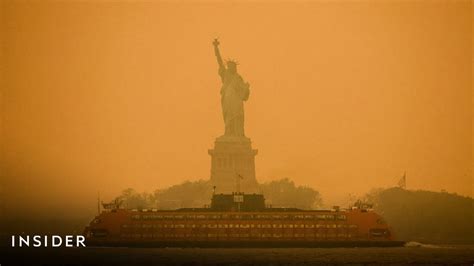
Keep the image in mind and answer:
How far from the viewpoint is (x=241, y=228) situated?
17588 centimetres

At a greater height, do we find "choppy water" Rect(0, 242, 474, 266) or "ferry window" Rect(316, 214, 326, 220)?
"ferry window" Rect(316, 214, 326, 220)

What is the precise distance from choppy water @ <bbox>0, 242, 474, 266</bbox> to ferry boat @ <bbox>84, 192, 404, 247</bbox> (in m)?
0.97

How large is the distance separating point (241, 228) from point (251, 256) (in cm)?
1365

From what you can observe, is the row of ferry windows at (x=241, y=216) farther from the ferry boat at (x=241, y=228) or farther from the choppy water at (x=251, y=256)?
the choppy water at (x=251, y=256)

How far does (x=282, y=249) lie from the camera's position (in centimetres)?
17650

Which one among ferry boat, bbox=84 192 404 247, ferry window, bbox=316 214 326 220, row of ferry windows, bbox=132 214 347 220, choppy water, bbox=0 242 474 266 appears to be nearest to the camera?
choppy water, bbox=0 242 474 266

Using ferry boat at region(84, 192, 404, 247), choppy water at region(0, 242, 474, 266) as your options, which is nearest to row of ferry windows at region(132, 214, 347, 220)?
ferry boat at region(84, 192, 404, 247)

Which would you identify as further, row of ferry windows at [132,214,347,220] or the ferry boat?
row of ferry windows at [132,214,347,220]

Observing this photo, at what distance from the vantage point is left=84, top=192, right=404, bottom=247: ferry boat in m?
174

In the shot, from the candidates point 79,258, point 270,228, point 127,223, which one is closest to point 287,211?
point 270,228

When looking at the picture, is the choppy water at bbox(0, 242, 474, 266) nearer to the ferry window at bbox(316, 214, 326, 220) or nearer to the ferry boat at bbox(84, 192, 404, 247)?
the ferry boat at bbox(84, 192, 404, 247)

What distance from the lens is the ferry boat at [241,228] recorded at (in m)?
174

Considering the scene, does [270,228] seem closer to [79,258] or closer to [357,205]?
[357,205]

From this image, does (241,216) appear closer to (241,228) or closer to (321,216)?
(241,228)
